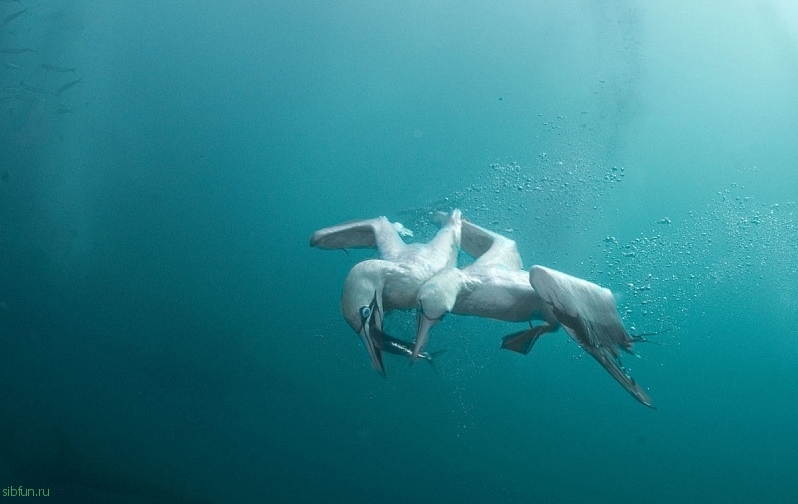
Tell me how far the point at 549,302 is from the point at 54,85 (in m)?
4.60

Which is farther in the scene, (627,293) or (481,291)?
(627,293)

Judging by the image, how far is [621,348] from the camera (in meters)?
2.51

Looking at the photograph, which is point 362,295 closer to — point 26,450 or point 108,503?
point 108,503

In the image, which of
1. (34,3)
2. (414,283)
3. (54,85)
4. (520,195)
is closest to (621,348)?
(414,283)

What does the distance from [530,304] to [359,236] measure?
3.62ft

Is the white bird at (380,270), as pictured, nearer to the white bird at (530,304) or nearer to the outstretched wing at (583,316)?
the white bird at (530,304)

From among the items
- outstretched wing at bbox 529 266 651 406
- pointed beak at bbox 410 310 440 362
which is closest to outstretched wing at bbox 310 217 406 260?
pointed beak at bbox 410 310 440 362

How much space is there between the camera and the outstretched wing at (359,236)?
9.58ft

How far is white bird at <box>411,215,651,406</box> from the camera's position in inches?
88.7

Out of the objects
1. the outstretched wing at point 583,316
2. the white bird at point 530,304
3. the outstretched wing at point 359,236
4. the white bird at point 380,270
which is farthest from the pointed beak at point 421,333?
the outstretched wing at point 359,236

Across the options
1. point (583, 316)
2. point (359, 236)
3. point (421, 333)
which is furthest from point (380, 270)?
point (583, 316)

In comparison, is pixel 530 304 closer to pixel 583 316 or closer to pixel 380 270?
pixel 583 316

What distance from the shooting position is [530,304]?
259 centimetres

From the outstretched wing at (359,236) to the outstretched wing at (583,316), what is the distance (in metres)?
0.89
